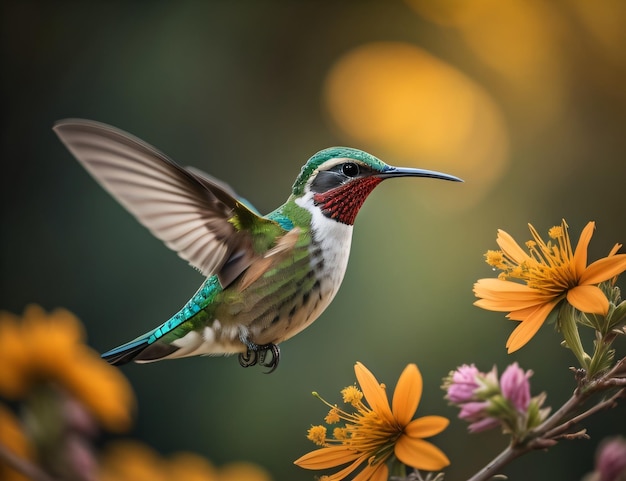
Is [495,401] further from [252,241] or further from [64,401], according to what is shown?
[64,401]

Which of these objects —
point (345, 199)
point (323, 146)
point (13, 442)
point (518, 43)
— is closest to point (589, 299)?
point (345, 199)

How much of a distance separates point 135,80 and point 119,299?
545 mm

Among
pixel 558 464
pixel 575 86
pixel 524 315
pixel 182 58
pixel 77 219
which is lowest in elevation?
pixel 558 464

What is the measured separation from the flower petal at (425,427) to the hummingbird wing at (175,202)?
0.22 metres

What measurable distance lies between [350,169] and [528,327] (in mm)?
209

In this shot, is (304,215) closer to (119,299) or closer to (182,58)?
(119,299)

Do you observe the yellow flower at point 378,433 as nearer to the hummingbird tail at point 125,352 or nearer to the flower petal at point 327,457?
the flower petal at point 327,457

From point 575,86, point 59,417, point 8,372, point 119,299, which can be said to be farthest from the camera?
point 575,86

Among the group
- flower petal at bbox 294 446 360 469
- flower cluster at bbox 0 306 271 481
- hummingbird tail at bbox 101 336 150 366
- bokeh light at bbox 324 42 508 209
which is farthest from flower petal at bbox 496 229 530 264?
bokeh light at bbox 324 42 508 209

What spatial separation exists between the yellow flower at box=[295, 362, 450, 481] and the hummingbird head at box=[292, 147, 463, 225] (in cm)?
16

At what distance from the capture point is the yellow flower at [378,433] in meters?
0.60

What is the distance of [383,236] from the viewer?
1.73 metres

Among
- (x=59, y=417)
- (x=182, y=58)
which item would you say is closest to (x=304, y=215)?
(x=59, y=417)

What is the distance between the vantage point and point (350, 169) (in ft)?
2.41
